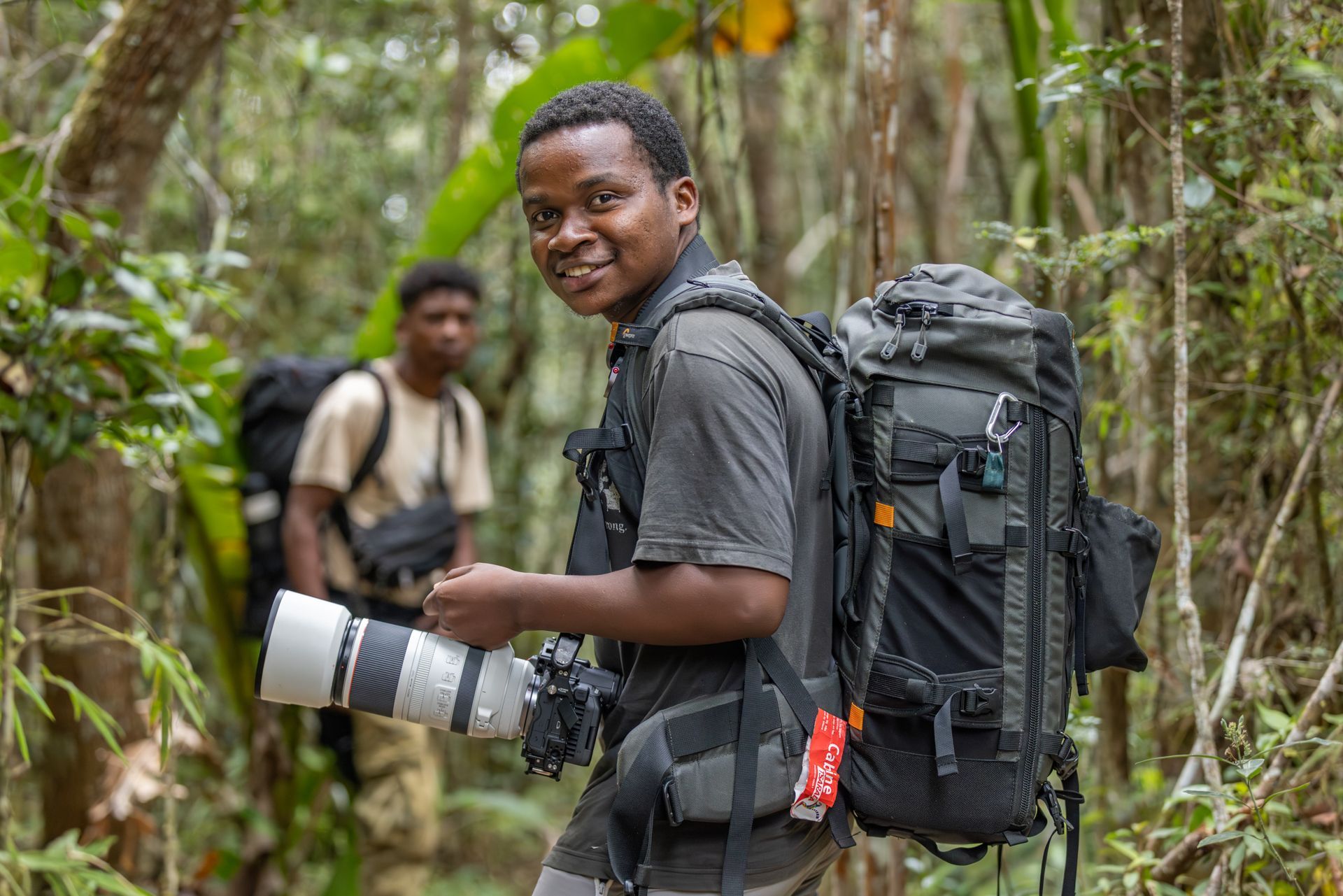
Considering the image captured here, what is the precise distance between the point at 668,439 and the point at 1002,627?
558 mm

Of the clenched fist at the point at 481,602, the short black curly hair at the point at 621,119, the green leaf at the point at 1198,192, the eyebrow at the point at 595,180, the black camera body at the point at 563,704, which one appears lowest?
the black camera body at the point at 563,704

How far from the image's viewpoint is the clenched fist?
164 cm

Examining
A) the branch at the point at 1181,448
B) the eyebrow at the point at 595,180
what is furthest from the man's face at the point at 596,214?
the branch at the point at 1181,448

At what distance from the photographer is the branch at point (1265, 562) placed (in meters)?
2.30

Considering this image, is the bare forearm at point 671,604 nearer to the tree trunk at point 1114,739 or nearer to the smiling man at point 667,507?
the smiling man at point 667,507

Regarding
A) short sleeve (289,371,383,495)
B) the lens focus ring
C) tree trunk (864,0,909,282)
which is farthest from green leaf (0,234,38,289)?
tree trunk (864,0,909,282)

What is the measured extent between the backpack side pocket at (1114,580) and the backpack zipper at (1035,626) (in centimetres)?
17

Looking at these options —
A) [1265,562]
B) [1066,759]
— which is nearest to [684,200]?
[1066,759]

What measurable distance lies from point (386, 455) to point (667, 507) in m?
2.83

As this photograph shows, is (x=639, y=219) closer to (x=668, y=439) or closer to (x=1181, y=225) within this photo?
(x=668, y=439)

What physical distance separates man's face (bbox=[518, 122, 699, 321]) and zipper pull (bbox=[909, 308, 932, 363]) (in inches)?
16.8

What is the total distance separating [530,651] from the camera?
6289mm

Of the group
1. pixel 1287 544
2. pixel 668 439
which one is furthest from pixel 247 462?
pixel 1287 544

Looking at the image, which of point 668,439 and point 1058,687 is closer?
point 668,439
